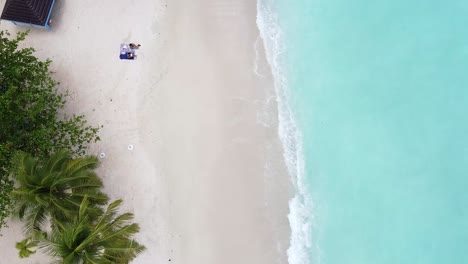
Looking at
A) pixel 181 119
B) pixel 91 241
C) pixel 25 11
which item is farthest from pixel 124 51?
pixel 91 241

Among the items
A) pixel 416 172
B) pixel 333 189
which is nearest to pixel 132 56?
pixel 333 189

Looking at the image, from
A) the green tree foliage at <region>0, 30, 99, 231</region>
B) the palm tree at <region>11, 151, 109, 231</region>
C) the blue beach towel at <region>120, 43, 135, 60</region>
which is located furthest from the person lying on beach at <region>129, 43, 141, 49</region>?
the palm tree at <region>11, 151, 109, 231</region>

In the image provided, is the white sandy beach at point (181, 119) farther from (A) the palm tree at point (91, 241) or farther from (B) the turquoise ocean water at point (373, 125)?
(A) the palm tree at point (91, 241)

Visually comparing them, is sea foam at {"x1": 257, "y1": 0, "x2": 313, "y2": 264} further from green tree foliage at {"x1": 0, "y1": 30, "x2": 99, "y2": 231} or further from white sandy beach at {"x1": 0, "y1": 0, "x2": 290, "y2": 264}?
green tree foliage at {"x1": 0, "y1": 30, "x2": 99, "y2": 231}

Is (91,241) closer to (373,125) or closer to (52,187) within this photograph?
(52,187)

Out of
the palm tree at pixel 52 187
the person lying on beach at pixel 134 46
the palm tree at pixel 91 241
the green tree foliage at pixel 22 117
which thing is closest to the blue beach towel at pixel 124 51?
the person lying on beach at pixel 134 46

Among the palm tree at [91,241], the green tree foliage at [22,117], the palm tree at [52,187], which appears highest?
the green tree foliage at [22,117]
